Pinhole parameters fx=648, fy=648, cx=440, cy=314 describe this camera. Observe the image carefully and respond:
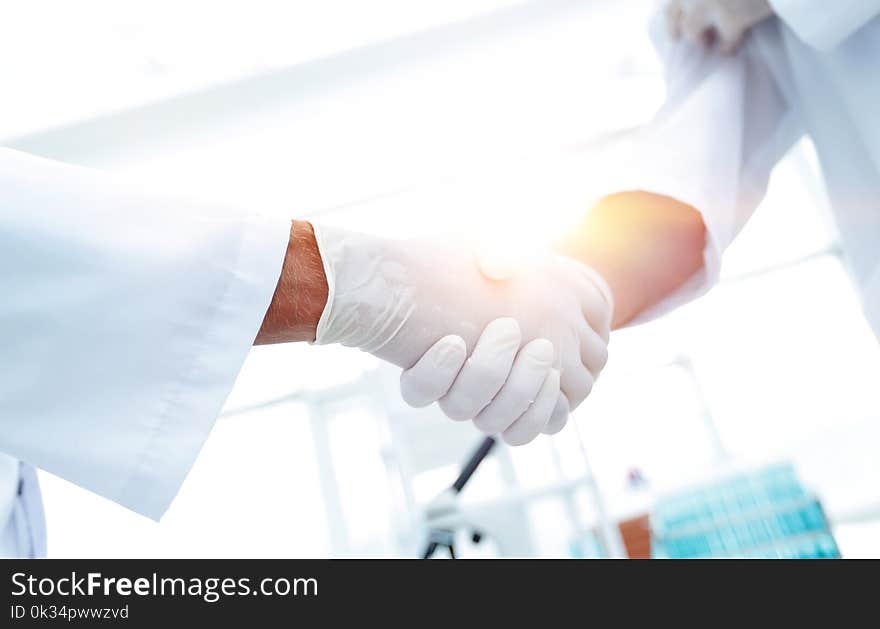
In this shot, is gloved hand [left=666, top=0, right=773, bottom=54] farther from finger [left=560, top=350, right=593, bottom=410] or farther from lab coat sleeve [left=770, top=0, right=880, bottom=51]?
finger [left=560, top=350, right=593, bottom=410]

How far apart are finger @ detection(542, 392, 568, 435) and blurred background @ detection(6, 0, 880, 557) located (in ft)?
0.73

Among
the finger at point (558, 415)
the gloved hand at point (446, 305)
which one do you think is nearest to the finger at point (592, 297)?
the gloved hand at point (446, 305)

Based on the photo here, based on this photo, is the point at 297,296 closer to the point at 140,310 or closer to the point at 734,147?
the point at 140,310

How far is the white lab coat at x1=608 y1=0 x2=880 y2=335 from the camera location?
2.53 feet

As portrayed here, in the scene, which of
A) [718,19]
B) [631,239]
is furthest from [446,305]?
[718,19]

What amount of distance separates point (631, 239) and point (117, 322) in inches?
25.7

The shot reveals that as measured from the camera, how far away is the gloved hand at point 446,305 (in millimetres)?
566

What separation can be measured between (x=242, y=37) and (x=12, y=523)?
2132 mm

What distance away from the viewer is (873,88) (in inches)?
30.3

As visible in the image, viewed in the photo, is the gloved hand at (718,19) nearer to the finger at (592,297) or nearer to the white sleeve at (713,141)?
the white sleeve at (713,141)

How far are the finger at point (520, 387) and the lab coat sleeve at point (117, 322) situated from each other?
0.25 m

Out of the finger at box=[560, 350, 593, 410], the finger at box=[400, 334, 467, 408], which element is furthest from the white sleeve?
the finger at box=[400, 334, 467, 408]

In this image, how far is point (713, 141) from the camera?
90cm

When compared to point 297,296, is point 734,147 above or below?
above
